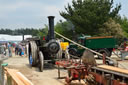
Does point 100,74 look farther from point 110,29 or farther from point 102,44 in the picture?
point 110,29

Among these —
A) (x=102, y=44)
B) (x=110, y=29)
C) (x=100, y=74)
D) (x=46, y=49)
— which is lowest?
(x=100, y=74)

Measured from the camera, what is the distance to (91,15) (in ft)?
92.5

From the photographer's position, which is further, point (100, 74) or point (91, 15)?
point (91, 15)

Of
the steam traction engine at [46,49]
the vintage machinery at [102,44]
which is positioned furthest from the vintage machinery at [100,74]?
the vintage machinery at [102,44]

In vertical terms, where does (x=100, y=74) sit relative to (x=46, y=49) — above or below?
below

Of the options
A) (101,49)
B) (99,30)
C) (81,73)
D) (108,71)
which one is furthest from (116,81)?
(99,30)

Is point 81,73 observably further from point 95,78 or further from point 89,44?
point 89,44

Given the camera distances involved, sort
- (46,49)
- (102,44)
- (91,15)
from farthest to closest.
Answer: (91,15) → (102,44) → (46,49)

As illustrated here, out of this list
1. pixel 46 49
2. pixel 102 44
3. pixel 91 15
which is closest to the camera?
pixel 46 49

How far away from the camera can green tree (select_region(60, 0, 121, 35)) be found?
2854 centimetres

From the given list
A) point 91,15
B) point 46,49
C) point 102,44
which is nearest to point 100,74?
point 46,49

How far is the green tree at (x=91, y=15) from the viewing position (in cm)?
2854

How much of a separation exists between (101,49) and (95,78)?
11261mm

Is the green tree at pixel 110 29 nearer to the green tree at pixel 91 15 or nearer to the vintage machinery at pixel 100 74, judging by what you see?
the green tree at pixel 91 15
